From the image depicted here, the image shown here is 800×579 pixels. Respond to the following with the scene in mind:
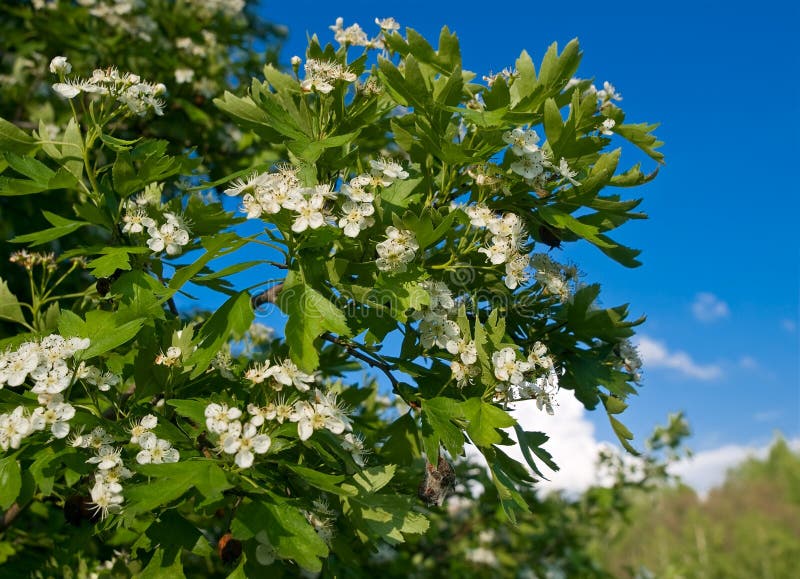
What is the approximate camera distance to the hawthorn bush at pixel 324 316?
197 centimetres

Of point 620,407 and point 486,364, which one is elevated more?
point 620,407

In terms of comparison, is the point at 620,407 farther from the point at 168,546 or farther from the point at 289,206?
the point at 168,546

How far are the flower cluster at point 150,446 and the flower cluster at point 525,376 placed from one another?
38.1 inches

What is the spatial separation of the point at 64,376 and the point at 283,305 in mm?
676

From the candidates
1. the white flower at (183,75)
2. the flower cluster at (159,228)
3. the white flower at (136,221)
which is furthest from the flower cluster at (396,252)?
the white flower at (183,75)

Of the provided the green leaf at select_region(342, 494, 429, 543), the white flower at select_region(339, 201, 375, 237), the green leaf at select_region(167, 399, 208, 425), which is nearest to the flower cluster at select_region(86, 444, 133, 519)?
the green leaf at select_region(167, 399, 208, 425)

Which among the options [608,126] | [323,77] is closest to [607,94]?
[608,126]

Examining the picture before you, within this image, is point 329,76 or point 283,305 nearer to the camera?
point 283,305

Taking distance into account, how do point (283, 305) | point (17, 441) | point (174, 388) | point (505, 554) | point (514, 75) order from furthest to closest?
point (505, 554) < point (514, 75) < point (174, 388) < point (283, 305) < point (17, 441)

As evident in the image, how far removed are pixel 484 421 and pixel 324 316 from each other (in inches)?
22.1

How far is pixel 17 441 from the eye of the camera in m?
1.92

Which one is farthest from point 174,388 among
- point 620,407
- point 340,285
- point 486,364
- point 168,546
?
point 620,407

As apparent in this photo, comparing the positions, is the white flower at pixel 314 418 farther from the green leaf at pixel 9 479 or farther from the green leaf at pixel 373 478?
the green leaf at pixel 9 479

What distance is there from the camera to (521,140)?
7.34ft
